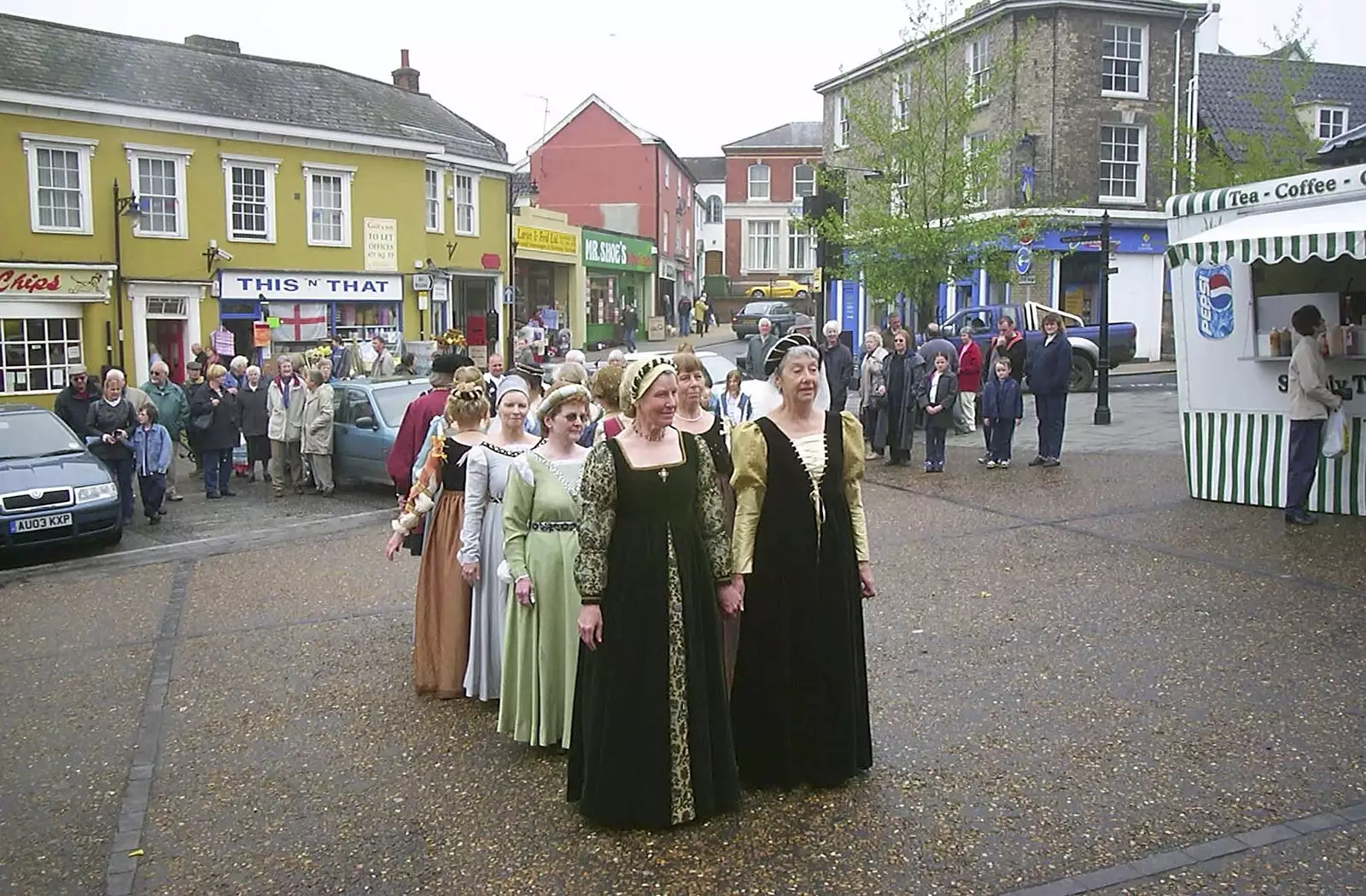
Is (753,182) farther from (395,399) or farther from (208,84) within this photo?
(395,399)

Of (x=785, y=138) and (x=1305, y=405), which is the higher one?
(x=785, y=138)

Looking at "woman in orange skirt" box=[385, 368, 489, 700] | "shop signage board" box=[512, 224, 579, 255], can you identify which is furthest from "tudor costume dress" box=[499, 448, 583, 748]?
"shop signage board" box=[512, 224, 579, 255]

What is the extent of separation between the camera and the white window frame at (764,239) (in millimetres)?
66125

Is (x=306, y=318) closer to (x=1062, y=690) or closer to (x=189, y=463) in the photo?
(x=189, y=463)

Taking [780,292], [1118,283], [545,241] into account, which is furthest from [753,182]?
[1118,283]

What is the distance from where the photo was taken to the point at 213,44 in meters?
A: 31.0

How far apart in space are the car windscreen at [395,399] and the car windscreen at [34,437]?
3542 mm

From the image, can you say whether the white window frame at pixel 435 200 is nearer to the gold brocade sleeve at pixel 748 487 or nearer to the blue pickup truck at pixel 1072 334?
the blue pickup truck at pixel 1072 334

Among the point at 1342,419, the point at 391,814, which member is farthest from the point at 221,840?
the point at 1342,419

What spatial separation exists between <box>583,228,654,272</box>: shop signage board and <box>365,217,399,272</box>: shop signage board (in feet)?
43.5

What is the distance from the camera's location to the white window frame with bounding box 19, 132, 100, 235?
80.1ft

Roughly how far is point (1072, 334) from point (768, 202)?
4179cm

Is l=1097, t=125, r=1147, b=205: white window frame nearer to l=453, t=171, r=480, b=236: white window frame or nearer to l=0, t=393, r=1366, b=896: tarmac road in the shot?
l=453, t=171, r=480, b=236: white window frame

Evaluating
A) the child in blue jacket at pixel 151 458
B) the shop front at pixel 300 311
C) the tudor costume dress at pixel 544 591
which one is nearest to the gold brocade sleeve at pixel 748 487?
the tudor costume dress at pixel 544 591
